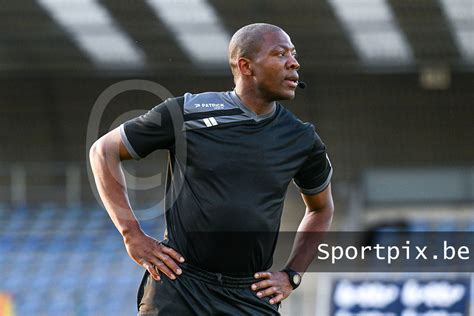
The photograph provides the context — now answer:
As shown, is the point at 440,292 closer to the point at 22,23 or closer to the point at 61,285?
the point at 22,23

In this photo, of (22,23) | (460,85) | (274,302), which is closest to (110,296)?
(22,23)

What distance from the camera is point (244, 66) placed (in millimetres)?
2998

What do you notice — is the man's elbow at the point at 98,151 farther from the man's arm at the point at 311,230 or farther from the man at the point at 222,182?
the man's arm at the point at 311,230

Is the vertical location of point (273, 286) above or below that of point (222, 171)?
below

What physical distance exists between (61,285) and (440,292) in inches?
122

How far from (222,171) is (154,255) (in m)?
0.30

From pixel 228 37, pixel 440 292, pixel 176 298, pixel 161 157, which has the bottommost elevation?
pixel 176 298

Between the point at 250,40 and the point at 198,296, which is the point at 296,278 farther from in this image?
the point at 250,40

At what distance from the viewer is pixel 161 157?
17.9ft

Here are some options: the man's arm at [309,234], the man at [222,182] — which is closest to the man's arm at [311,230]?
the man's arm at [309,234]

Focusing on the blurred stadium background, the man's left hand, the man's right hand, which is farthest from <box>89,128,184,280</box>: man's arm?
the blurred stadium background

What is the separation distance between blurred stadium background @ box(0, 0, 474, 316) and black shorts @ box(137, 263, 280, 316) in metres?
1.99

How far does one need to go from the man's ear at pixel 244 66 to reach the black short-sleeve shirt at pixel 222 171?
0.29ft

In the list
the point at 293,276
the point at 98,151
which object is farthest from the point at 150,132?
the point at 293,276
